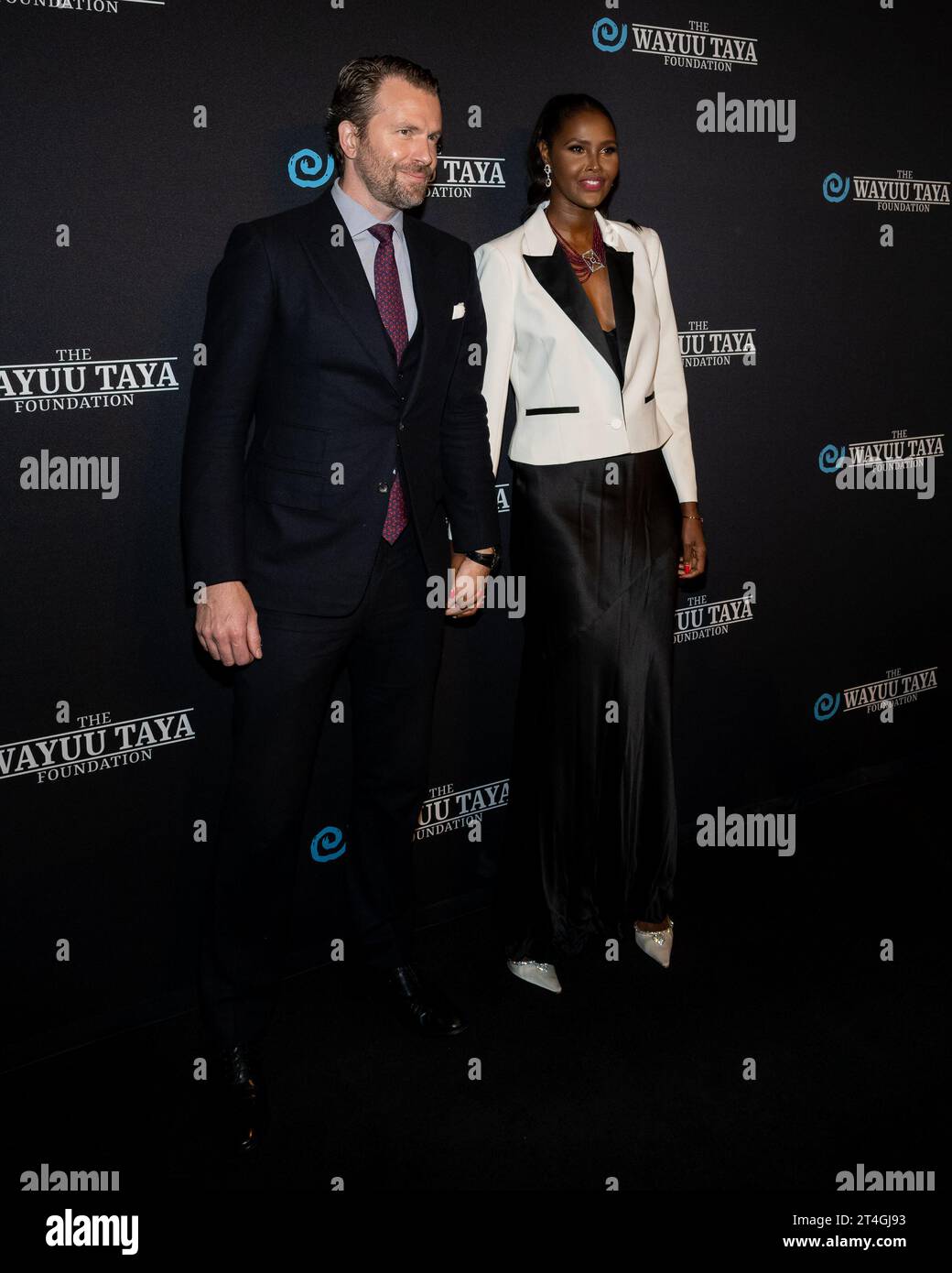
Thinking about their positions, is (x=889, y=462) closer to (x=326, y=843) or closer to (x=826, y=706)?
(x=826, y=706)

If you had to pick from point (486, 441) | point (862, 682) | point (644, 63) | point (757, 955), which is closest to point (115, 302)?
point (486, 441)

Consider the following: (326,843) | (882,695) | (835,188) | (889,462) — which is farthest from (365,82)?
(882,695)

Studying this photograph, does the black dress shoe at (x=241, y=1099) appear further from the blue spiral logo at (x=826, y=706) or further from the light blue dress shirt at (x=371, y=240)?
the blue spiral logo at (x=826, y=706)

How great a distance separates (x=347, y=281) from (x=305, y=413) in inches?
10.2

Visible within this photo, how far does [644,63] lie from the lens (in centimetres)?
296

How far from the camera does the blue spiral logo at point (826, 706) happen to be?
12.5 ft

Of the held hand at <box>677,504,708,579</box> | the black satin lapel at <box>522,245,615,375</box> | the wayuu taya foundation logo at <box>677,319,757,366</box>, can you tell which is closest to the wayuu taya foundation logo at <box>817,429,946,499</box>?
the wayuu taya foundation logo at <box>677,319,757,366</box>

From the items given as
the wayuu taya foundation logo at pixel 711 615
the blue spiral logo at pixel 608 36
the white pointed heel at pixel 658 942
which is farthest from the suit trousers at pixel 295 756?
the blue spiral logo at pixel 608 36

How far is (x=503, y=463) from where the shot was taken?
297 centimetres

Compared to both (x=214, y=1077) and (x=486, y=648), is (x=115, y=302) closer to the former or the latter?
(x=486, y=648)

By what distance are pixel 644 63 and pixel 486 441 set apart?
48.8 inches

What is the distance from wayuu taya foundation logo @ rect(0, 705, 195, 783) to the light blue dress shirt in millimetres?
1031

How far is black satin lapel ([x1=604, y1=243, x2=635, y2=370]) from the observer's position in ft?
8.48

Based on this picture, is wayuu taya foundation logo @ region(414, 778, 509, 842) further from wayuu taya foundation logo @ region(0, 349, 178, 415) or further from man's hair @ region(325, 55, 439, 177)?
man's hair @ region(325, 55, 439, 177)
